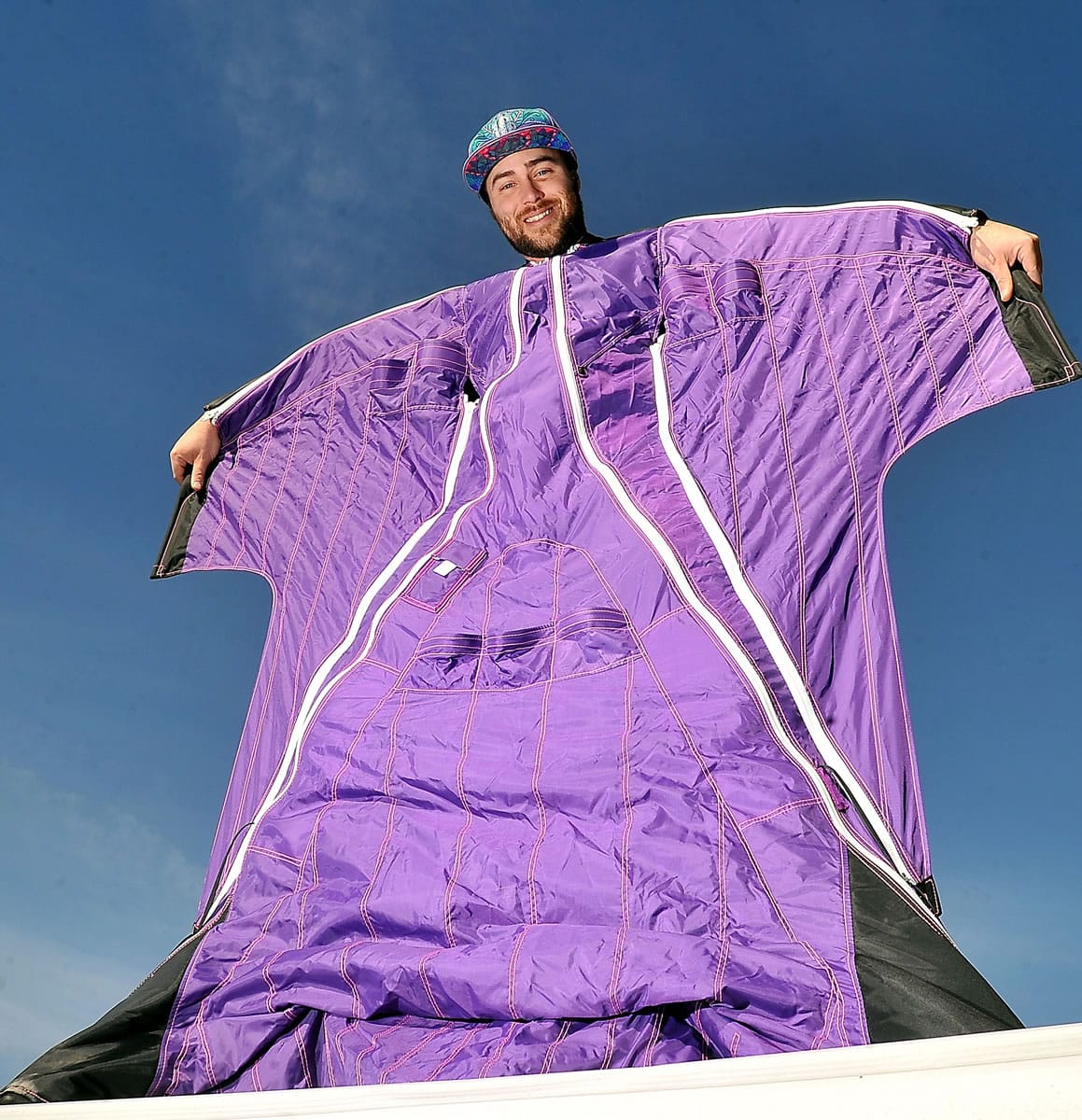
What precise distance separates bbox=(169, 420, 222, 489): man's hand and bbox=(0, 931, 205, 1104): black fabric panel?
7.00 ft

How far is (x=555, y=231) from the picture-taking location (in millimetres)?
4113

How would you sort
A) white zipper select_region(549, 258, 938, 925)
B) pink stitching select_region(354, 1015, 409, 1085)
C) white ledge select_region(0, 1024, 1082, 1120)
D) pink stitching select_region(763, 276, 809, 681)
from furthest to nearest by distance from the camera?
pink stitching select_region(763, 276, 809, 681) → white zipper select_region(549, 258, 938, 925) → pink stitching select_region(354, 1015, 409, 1085) → white ledge select_region(0, 1024, 1082, 1120)

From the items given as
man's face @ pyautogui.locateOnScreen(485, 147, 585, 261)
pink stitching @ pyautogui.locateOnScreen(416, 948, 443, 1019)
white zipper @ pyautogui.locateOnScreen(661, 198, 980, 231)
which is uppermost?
man's face @ pyautogui.locateOnScreen(485, 147, 585, 261)

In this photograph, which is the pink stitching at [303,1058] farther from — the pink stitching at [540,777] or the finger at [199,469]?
the finger at [199,469]

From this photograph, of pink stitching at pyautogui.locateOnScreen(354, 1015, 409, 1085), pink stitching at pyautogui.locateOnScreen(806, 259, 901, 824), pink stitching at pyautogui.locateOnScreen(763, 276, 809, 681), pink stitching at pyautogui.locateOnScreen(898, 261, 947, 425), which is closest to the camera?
pink stitching at pyautogui.locateOnScreen(354, 1015, 409, 1085)

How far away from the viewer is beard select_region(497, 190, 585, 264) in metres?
4.12

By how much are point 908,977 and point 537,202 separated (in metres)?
3.17

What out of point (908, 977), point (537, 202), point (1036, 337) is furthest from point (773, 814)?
point (537, 202)

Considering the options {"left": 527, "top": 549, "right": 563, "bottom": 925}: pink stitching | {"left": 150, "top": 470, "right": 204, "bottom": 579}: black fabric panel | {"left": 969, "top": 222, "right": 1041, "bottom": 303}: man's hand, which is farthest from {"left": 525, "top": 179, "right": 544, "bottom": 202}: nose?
{"left": 527, "top": 549, "right": 563, "bottom": 925}: pink stitching

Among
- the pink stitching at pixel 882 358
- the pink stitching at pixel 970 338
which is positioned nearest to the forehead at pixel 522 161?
the pink stitching at pixel 882 358

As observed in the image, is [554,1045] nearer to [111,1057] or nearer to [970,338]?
[111,1057]

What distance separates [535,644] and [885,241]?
5.65 ft

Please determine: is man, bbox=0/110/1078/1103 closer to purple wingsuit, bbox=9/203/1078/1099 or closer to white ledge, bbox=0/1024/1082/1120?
purple wingsuit, bbox=9/203/1078/1099

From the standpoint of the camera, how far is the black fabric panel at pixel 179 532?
12.9 ft
